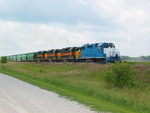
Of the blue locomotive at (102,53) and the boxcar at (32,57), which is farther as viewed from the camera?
the boxcar at (32,57)

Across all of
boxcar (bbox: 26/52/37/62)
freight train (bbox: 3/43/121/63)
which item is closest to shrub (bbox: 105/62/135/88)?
freight train (bbox: 3/43/121/63)

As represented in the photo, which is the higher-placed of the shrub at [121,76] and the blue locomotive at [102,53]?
the blue locomotive at [102,53]

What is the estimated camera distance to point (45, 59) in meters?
73.8

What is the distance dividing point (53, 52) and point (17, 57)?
43654 mm

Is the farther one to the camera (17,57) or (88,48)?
(17,57)

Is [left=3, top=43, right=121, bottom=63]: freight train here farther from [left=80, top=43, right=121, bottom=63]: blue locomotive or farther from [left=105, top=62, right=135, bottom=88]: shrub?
[left=105, top=62, right=135, bottom=88]: shrub

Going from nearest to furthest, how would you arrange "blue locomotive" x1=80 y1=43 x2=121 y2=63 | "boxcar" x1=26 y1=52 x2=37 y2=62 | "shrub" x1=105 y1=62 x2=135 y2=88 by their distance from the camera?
"shrub" x1=105 y1=62 x2=135 y2=88, "blue locomotive" x1=80 y1=43 x2=121 y2=63, "boxcar" x1=26 y1=52 x2=37 y2=62

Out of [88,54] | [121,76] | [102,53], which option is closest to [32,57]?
[88,54]

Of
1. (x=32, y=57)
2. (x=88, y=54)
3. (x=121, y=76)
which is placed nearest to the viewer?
(x=121, y=76)

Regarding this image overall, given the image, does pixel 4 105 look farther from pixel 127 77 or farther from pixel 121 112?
pixel 127 77

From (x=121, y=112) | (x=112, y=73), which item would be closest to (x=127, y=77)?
(x=112, y=73)

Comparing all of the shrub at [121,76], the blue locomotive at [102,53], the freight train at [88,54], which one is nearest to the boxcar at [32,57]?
the freight train at [88,54]

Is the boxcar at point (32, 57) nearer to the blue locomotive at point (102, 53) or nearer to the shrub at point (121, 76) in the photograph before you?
the blue locomotive at point (102, 53)

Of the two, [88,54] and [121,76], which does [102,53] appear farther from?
[121,76]
